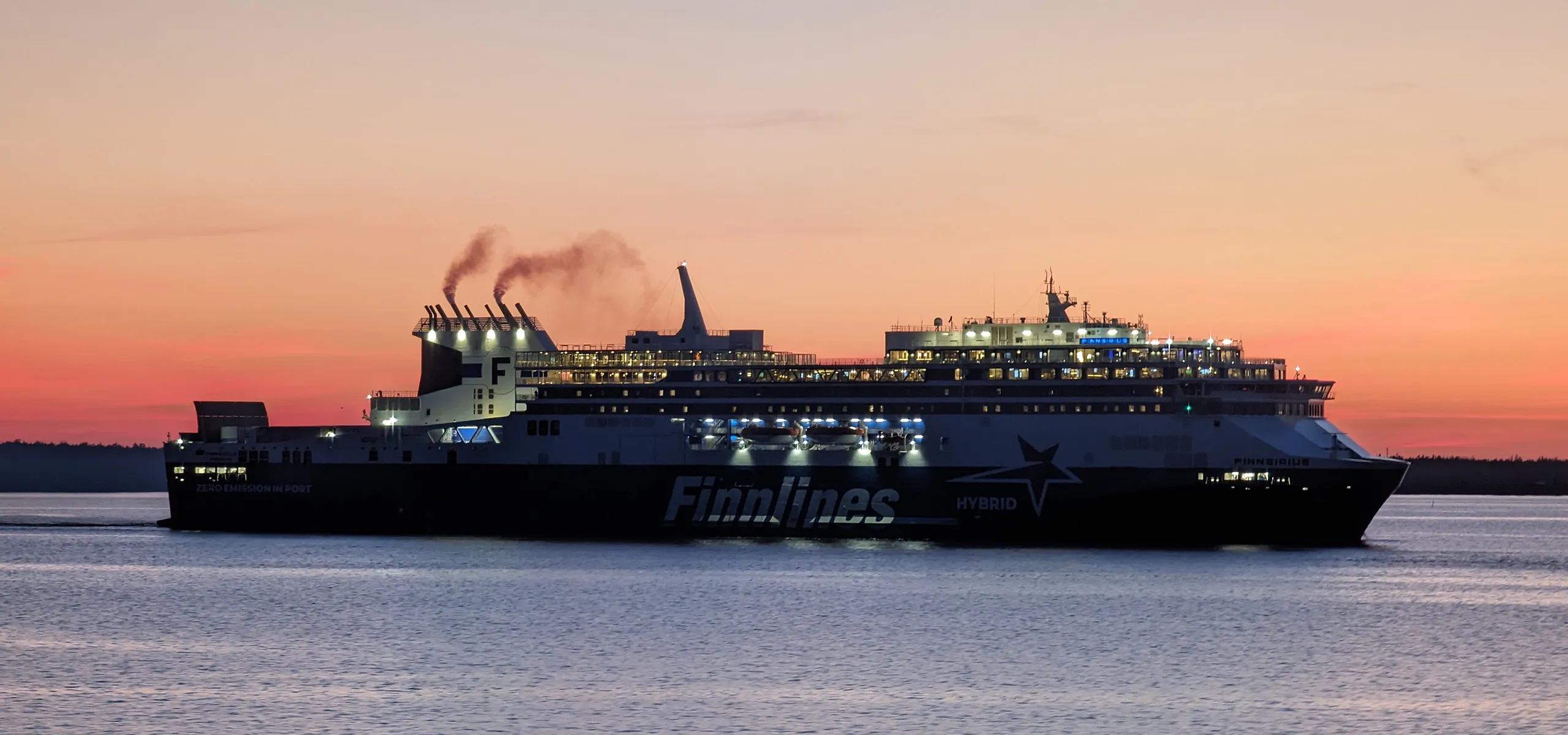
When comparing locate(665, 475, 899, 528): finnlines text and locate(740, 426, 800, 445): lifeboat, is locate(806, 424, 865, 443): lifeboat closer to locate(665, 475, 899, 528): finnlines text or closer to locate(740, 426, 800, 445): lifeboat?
locate(740, 426, 800, 445): lifeboat

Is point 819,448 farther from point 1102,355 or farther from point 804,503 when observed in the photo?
point 1102,355

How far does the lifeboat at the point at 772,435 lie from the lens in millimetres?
80875

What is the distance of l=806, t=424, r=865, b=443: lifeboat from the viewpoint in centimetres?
8006

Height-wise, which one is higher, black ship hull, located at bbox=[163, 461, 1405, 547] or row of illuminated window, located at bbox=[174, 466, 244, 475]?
row of illuminated window, located at bbox=[174, 466, 244, 475]

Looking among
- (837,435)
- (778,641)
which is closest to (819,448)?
(837,435)

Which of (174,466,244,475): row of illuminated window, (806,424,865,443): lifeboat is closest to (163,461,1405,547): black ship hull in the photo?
(174,466,244,475): row of illuminated window

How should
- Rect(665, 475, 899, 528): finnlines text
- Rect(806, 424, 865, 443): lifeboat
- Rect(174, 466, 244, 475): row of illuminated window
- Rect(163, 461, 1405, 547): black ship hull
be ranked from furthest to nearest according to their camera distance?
Rect(174, 466, 244, 475): row of illuminated window
Rect(806, 424, 865, 443): lifeboat
Rect(665, 475, 899, 528): finnlines text
Rect(163, 461, 1405, 547): black ship hull

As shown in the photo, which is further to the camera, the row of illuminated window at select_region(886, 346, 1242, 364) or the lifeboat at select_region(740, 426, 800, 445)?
the lifeboat at select_region(740, 426, 800, 445)

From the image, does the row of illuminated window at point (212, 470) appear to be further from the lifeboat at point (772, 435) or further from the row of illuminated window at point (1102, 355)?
the row of illuminated window at point (1102, 355)

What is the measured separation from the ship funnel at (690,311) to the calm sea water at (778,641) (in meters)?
11.9

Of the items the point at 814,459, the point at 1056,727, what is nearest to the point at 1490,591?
the point at 814,459

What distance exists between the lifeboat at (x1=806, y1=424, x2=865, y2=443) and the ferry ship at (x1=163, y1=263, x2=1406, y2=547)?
11cm

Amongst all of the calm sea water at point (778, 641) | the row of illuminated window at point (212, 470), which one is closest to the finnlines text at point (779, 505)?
the calm sea water at point (778, 641)

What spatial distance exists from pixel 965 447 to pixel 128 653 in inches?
1554
